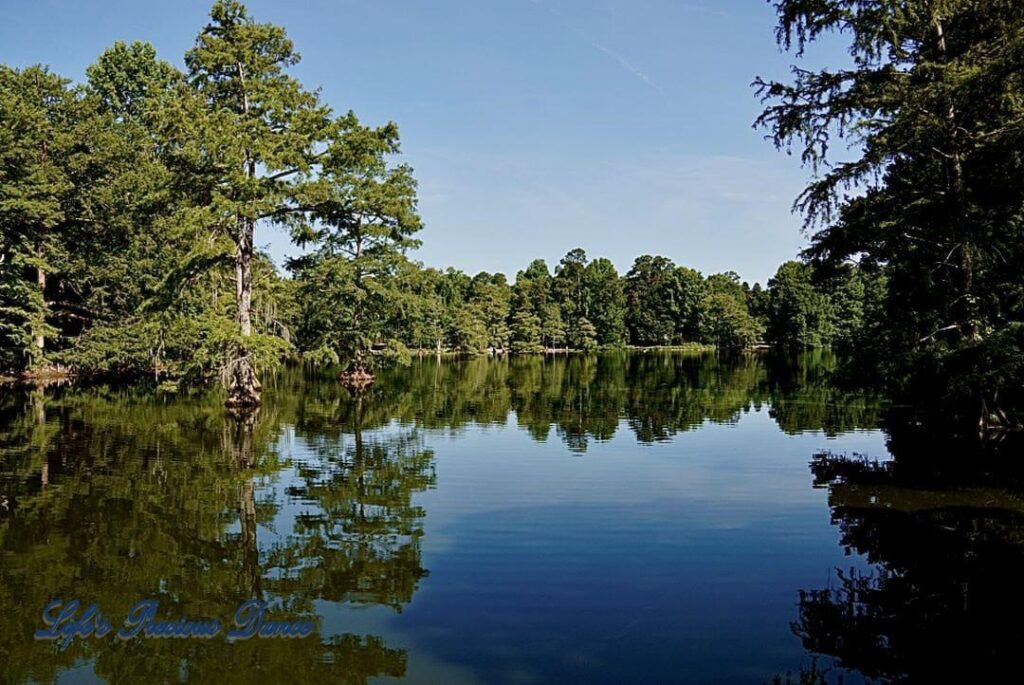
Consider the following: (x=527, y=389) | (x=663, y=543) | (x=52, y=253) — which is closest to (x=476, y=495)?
(x=663, y=543)

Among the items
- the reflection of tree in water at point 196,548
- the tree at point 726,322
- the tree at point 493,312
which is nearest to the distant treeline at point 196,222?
the reflection of tree in water at point 196,548

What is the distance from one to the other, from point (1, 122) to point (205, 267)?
18.6m

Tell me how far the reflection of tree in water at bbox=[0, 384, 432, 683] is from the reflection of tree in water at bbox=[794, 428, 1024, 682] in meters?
4.07

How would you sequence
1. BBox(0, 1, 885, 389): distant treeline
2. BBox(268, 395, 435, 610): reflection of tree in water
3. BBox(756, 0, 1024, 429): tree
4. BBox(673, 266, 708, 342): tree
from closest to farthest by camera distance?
BBox(268, 395, 435, 610): reflection of tree in water, BBox(756, 0, 1024, 429): tree, BBox(0, 1, 885, 389): distant treeline, BBox(673, 266, 708, 342): tree

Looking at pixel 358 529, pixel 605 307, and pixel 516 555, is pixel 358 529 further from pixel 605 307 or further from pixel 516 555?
pixel 605 307

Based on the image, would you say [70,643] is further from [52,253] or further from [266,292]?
[52,253]

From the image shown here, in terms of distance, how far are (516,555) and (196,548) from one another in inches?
156

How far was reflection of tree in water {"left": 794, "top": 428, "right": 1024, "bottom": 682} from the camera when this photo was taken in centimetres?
642

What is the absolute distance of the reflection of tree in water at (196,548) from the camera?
21.0 ft

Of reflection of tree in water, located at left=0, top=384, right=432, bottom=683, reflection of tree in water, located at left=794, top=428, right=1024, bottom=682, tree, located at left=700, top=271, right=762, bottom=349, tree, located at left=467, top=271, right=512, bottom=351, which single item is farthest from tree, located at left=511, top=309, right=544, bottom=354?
reflection of tree in water, located at left=794, top=428, right=1024, bottom=682

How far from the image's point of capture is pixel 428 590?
26.8 ft

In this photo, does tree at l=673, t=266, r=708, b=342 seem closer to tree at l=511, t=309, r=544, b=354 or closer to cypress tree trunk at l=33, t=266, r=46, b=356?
tree at l=511, t=309, r=544, b=354

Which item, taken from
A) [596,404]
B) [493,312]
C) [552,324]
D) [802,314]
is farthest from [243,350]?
[802,314]

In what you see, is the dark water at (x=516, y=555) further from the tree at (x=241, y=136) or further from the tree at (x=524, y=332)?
the tree at (x=524, y=332)
